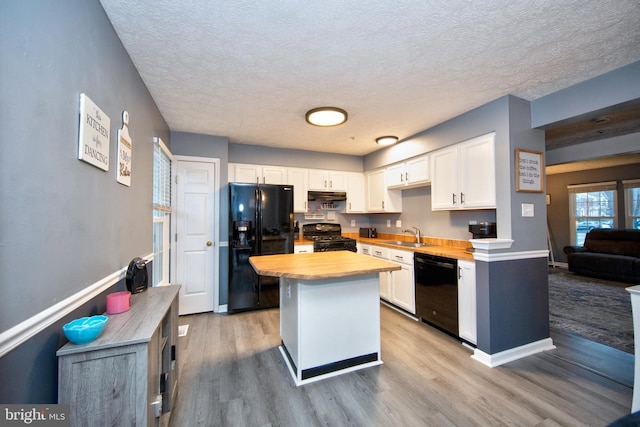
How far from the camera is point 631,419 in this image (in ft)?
2.25

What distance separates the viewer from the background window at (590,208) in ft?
19.5

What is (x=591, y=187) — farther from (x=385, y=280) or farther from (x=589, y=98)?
(x=385, y=280)

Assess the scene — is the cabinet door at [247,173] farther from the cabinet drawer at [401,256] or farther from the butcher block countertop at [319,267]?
the cabinet drawer at [401,256]

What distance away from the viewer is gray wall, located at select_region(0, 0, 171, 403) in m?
0.79

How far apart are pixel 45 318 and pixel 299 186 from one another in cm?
352

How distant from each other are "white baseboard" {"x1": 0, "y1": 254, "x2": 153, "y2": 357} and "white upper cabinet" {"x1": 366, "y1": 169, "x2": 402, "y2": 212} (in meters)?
3.67

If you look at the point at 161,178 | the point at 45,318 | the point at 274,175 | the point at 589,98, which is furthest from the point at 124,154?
the point at 589,98

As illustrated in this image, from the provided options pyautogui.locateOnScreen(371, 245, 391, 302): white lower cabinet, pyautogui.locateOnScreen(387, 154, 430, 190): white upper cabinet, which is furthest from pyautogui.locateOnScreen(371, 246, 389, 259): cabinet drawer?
pyautogui.locateOnScreen(387, 154, 430, 190): white upper cabinet

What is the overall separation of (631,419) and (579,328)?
325 cm

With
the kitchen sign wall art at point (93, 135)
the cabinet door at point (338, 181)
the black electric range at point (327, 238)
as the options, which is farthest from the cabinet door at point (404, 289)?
the kitchen sign wall art at point (93, 135)

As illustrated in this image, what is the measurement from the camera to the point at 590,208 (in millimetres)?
6215

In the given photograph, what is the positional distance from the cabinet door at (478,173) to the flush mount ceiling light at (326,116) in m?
1.42

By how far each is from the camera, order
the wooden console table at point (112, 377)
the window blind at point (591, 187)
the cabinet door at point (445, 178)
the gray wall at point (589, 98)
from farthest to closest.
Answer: the window blind at point (591, 187) < the cabinet door at point (445, 178) < the gray wall at point (589, 98) < the wooden console table at point (112, 377)

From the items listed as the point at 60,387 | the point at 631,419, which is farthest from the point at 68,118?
the point at 631,419
